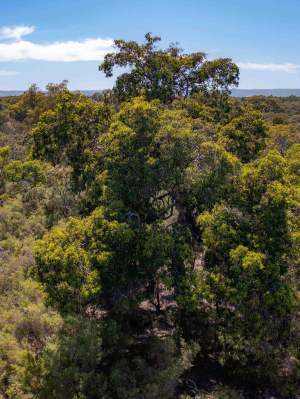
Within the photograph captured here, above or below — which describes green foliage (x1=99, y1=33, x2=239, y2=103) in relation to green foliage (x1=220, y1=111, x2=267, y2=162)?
above

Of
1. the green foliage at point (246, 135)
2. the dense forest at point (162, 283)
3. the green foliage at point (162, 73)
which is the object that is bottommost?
the dense forest at point (162, 283)

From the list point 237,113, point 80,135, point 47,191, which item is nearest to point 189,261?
point 80,135

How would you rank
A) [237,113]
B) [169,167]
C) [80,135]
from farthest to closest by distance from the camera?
1. [237,113]
2. [80,135]
3. [169,167]

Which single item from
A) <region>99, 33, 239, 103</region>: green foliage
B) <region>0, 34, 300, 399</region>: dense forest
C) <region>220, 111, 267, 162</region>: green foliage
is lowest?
<region>0, 34, 300, 399</region>: dense forest

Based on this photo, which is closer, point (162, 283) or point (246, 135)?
point (162, 283)

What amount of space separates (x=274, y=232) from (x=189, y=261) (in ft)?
9.29

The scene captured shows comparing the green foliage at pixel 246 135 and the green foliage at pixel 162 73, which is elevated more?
the green foliage at pixel 162 73

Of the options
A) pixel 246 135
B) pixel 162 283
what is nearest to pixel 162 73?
pixel 246 135

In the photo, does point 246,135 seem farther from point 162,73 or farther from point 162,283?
point 162,283

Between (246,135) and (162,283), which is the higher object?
(246,135)

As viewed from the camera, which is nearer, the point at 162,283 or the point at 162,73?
the point at 162,283

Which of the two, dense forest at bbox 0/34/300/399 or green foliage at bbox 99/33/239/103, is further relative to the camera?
green foliage at bbox 99/33/239/103

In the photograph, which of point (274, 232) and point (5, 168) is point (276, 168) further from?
point (5, 168)

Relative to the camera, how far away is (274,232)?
12164 mm
